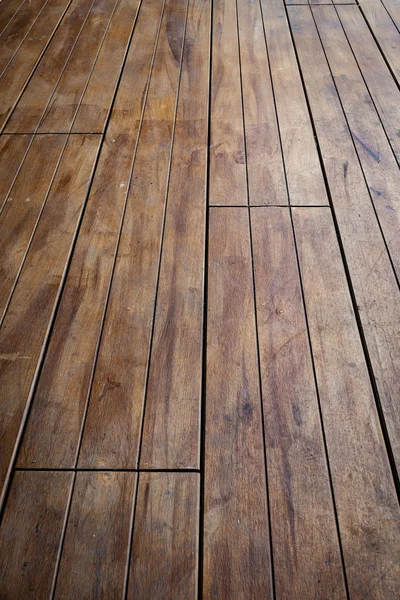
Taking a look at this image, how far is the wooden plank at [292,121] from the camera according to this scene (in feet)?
6.20

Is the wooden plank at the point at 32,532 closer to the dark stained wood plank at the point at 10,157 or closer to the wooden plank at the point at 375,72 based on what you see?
the dark stained wood plank at the point at 10,157

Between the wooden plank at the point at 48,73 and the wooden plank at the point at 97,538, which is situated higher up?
the wooden plank at the point at 48,73

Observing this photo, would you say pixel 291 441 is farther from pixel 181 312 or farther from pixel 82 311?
pixel 82 311

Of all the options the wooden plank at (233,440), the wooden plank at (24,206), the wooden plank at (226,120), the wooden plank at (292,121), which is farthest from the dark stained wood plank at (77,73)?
the wooden plank at (233,440)

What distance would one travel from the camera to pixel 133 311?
152 cm

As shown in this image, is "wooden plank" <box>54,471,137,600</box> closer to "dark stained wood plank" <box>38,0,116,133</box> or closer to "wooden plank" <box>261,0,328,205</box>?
"wooden plank" <box>261,0,328,205</box>

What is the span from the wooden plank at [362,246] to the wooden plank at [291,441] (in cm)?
16

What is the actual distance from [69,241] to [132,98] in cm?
90

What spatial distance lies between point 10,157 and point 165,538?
150 cm

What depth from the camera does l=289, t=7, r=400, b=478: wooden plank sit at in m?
1.37

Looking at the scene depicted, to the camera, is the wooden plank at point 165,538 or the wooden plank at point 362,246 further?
the wooden plank at point 362,246

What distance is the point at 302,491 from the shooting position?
116 centimetres

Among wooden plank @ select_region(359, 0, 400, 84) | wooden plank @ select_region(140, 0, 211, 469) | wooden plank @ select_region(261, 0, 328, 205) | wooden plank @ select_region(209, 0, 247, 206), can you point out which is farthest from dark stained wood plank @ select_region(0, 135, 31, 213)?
wooden plank @ select_region(359, 0, 400, 84)

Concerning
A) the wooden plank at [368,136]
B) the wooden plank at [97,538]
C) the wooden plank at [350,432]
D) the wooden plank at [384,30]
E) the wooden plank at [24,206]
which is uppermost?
the wooden plank at [384,30]
